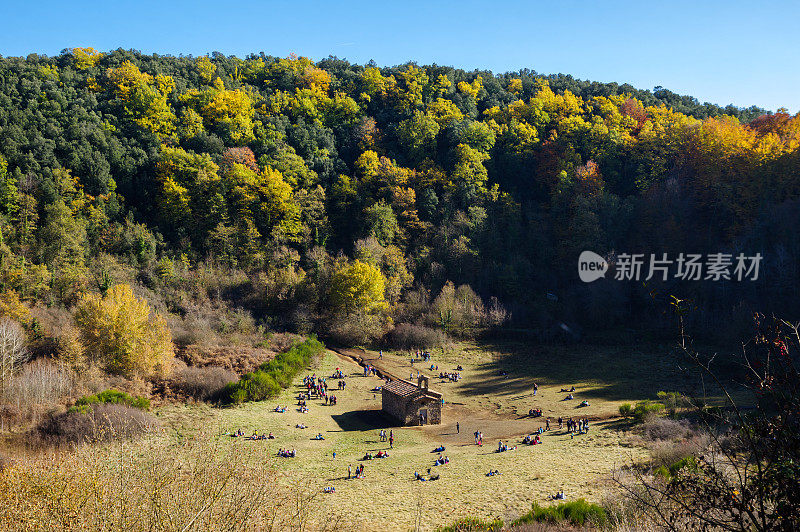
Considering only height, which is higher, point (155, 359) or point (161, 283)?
point (161, 283)

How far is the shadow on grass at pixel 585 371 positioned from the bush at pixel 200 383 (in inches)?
724

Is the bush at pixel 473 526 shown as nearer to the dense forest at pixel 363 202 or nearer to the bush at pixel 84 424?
the bush at pixel 84 424

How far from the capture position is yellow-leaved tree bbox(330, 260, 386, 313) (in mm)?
50781

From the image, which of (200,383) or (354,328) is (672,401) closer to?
(354,328)

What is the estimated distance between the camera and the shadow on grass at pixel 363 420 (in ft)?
114

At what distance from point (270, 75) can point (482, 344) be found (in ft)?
168

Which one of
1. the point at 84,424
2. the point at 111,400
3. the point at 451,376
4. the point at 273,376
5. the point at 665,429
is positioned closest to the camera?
the point at 84,424

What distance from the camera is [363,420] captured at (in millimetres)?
35844

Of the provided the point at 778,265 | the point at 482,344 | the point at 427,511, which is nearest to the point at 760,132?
the point at 778,265

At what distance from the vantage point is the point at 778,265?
1870 inches

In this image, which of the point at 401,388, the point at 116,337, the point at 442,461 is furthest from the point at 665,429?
the point at 116,337

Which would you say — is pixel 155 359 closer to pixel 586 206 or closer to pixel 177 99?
pixel 177 99

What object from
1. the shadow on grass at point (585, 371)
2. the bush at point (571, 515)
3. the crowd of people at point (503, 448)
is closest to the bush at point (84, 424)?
the bush at point (571, 515)

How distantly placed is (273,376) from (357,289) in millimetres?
13892
